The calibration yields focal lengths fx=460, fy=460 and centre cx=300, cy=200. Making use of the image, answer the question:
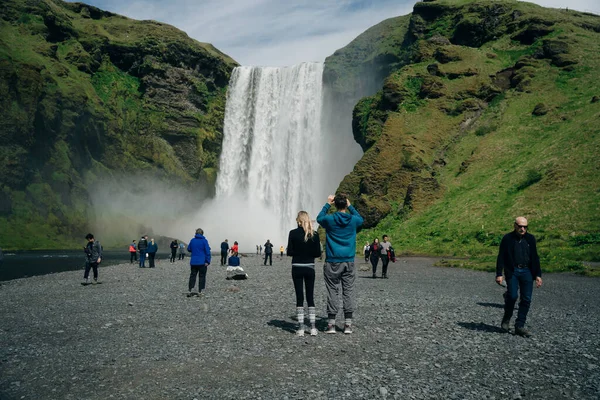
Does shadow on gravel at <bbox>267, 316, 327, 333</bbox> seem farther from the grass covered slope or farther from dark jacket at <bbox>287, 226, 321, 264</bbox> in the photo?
the grass covered slope

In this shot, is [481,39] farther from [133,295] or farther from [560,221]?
[133,295]

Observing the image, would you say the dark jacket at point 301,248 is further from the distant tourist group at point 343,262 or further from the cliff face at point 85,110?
the cliff face at point 85,110

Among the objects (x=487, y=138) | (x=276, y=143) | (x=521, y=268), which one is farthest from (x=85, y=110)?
(x=521, y=268)

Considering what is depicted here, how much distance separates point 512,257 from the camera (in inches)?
356

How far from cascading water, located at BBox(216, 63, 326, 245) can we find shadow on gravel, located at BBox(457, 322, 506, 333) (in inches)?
2278

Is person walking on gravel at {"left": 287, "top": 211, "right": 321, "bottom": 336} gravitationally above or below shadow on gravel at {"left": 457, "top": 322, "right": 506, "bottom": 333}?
above

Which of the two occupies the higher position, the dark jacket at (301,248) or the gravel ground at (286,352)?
the dark jacket at (301,248)

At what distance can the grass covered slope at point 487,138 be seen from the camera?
33.1m

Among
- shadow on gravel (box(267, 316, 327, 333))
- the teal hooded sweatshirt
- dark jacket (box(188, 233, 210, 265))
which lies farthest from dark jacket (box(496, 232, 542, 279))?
dark jacket (box(188, 233, 210, 265))

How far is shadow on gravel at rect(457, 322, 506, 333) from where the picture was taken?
948 centimetres

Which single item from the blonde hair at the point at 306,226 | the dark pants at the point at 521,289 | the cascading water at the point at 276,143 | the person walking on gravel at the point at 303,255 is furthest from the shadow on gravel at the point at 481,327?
the cascading water at the point at 276,143

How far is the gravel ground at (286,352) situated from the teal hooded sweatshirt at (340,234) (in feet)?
5.08

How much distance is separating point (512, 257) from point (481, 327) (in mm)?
1791

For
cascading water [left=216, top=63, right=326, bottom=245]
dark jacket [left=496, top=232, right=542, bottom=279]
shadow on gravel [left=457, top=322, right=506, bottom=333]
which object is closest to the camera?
dark jacket [left=496, top=232, right=542, bottom=279]
